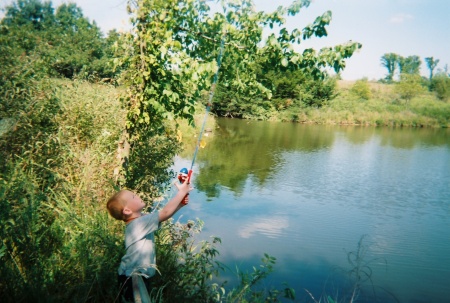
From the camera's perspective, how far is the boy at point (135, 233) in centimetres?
267

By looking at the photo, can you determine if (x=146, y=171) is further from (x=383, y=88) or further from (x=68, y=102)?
(x=383, y=88)

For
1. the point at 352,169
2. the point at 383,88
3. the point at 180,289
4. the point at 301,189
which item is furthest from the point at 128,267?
the point at 383,88

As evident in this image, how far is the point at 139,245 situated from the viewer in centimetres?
271

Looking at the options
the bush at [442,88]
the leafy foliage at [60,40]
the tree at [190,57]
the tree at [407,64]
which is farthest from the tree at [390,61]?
the tree at [190,57]

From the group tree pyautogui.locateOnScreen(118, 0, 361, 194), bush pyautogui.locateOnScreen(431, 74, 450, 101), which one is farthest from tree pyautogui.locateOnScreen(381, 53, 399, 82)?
tree pyautogui.locateOnScreen(118, 0, 361, 194)

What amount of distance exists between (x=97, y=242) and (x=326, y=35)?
Answer: 168 inches

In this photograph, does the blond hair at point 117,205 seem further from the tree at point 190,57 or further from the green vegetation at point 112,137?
the tree at point 190,57

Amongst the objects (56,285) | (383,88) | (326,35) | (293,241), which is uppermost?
(383,88)

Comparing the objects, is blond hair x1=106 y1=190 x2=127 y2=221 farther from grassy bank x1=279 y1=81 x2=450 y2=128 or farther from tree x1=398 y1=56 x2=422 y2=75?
tree x1=398 y1=56 x2=422 y2=75

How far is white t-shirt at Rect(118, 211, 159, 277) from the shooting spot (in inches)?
105

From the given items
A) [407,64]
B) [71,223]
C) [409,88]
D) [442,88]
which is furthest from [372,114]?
[407,64]

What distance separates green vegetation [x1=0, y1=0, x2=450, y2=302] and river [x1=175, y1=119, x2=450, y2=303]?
1493 millimetres

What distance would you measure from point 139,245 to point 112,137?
156 inches

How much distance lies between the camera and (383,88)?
2633 inches
